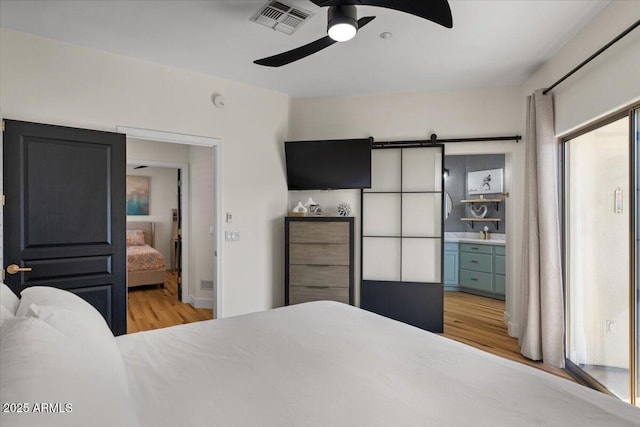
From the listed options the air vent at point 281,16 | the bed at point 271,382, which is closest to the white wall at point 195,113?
the air vent at point 281,16

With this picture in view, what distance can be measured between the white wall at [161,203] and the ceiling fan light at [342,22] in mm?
6314

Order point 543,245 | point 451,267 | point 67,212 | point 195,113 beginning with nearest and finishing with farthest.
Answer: point 67,212 < point 543,245 < point 195,113 < point 451,267

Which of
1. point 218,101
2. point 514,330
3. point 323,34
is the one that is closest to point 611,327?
point 514,330

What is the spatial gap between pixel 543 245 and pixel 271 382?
2.62m

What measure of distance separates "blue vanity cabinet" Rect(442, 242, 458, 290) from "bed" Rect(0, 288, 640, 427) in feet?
13.5

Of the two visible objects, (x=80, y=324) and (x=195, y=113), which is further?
(x=195, y=113)

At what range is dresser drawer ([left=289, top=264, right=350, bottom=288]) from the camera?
353 centimetres

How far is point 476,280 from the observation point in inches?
199

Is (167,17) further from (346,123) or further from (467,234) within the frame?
(467,234)

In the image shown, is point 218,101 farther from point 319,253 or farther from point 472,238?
point 472,238

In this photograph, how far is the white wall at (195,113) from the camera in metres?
2.47

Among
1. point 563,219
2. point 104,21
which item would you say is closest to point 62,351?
point 104,21

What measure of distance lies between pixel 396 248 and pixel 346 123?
1516mm

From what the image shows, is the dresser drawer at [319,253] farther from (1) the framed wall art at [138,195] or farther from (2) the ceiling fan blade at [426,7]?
(1) the framed wall art at [138,195]
